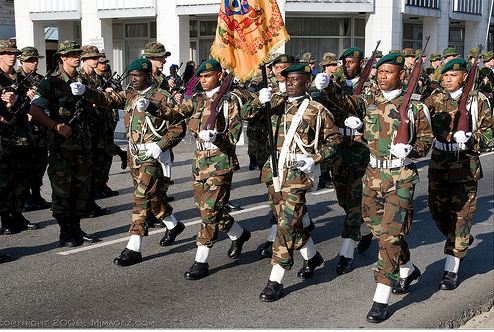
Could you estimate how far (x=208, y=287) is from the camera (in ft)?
19.9

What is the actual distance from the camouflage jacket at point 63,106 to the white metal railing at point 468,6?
2343 centimetres

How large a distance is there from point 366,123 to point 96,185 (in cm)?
491

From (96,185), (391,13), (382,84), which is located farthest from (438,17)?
(382,84)

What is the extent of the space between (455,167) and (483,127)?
0.44m

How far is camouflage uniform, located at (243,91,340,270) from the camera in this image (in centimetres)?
561

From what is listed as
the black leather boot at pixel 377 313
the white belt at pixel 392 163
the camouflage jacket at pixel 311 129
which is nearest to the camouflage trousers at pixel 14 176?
the camouflage jacket at pixel 311 129

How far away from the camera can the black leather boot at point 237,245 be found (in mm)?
6969

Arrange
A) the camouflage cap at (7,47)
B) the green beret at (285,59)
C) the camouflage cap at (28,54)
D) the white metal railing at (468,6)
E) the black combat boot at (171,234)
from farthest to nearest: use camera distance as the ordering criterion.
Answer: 1. the white metal railing at (468,6)
2. the camouflage cap at (28,54)
3. the camouflage cap at (7,47)
4. the black combat boot at (171,234)
5. the green beret at (285,59)

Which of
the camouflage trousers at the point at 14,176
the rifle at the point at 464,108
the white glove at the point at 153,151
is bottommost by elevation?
the camouflage trousers at the point at 14,176

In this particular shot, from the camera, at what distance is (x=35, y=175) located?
920cm

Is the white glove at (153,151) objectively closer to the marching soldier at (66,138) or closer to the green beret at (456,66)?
the marching soldier at (66,138)

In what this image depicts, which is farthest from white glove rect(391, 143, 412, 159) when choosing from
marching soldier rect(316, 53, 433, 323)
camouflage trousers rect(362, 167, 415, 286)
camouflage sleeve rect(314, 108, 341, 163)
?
camouflage sleeve rect(314, 108, 341, 163)

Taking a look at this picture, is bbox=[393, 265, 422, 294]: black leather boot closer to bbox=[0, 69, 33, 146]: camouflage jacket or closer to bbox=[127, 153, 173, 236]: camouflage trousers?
bbox=[127, 153, 173, 236]: camouflage trousers

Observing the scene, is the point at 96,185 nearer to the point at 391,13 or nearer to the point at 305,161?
the point at 305,161
